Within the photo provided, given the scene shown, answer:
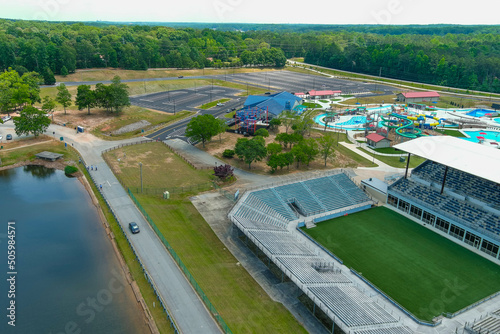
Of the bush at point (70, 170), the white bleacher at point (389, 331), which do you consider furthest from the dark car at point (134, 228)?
the white bleacher at point (389, 331)

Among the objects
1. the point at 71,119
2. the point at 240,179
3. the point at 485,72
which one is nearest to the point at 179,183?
the point at 240,179

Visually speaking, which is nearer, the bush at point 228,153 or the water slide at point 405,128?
the bush at point 228,153

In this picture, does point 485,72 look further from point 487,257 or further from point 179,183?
point 179,183

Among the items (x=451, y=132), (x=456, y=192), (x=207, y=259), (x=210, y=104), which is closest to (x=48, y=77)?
(x=210, y=104)

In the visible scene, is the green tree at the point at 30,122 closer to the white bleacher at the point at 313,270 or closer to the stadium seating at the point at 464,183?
the white bleacher at the point at 313,270

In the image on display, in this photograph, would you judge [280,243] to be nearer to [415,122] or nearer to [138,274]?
[138,274]

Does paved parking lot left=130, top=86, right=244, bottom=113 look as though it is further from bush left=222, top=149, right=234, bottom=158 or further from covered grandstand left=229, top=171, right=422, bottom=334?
covered grandstand left=229, top=171, right=422, bottom=334

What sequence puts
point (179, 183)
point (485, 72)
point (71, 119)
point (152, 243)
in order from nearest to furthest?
point (152, 243) < point (179, 183) < point (71, 119) < point (485, 72)
